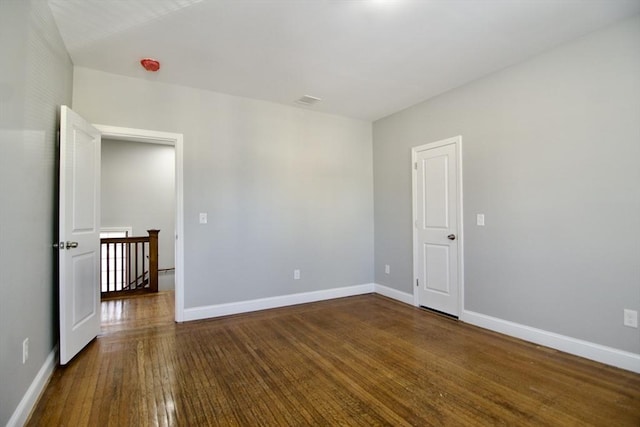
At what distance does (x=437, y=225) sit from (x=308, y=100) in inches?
88.5

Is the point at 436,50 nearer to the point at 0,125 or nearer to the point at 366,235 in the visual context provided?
the point at 366,235

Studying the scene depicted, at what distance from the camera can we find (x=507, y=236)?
307cm

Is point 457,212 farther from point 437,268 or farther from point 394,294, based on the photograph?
point 394,294

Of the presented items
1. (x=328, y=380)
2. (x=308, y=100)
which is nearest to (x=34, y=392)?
(x=328, y=380)

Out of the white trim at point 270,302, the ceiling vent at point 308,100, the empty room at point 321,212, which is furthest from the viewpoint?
the ceiling vent at point 308,100

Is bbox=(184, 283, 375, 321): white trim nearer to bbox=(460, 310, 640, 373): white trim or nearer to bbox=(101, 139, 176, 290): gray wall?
bbox=(460, 310, 640, 373): white trim

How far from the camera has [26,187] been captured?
195 centimetres

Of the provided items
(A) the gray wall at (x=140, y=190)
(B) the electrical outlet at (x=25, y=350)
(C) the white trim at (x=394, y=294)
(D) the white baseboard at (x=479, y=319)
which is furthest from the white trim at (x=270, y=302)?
(A) the gray wall at (x=140, y=190)

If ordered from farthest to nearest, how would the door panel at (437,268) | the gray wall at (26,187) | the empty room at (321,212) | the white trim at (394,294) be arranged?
1. the white trim at (394,294)
2. the door panel at (437,268)
3. the empty room at (321,212)
4. the gray wall at (26,187)

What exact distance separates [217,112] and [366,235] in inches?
107

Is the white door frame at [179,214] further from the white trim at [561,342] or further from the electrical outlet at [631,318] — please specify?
the electrical outlet at [631,318]

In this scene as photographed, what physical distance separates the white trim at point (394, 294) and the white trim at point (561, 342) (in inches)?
33.3

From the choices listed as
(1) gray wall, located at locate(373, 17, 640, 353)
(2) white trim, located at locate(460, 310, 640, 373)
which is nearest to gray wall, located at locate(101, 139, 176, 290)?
(2) white trim, located at locate(460, 310, 640, 373)

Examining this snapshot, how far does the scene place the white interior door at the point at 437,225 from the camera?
3.57m
